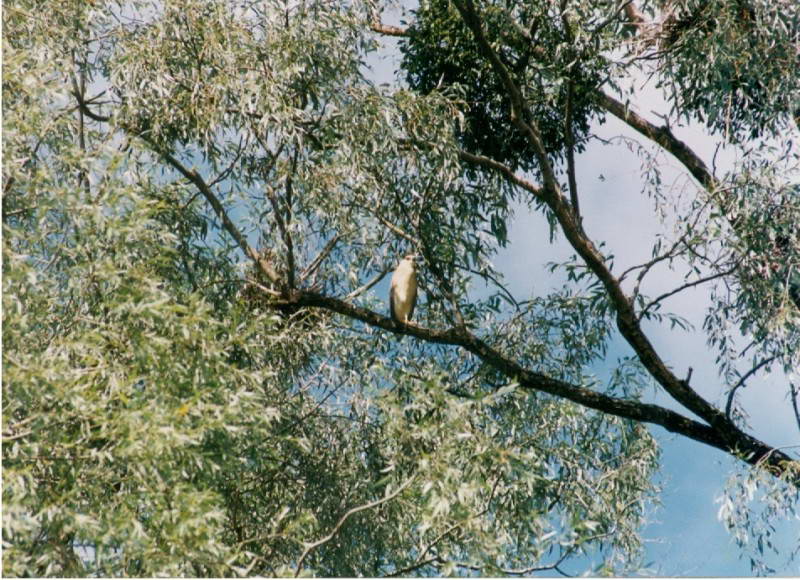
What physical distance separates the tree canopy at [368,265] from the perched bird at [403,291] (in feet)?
0.48

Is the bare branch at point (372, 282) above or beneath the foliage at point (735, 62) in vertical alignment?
beneath

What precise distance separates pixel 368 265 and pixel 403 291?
1.59ft

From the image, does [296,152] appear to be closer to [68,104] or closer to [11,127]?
[68,104]

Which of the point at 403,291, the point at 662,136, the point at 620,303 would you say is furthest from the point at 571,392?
the point at 662,136

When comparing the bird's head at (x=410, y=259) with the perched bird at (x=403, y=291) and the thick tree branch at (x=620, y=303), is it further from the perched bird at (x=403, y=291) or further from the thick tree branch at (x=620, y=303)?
the thick tree branch at (x=620, y=303)

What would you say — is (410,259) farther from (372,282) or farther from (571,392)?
(571,392)

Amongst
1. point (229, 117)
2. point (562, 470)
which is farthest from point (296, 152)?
point (562, 470)

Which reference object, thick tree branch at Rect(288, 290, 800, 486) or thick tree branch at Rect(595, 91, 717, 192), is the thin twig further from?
thick tree branch at Rect(595, 91, 717, 192)

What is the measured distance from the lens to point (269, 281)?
21.1 ft

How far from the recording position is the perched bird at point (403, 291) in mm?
6438

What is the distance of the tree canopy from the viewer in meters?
4.43

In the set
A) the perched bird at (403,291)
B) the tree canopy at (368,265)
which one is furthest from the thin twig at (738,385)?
the perched bird at (403,291)

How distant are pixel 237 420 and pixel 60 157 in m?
1.36

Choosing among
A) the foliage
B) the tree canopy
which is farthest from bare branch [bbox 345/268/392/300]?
the foliage
